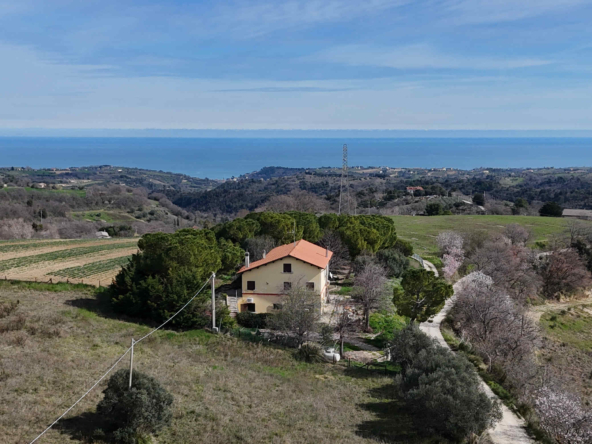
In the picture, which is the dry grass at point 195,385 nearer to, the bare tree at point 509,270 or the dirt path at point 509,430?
the dirt path at point 509,430

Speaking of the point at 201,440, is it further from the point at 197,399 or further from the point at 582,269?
the point at 582,269

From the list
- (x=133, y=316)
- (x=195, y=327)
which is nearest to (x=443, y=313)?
(x=195, y=327)

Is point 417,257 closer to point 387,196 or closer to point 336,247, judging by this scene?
point 336,247

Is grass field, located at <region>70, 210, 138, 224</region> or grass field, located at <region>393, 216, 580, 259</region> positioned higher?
grass field, located at <region>393, 216, 580, 259</region>

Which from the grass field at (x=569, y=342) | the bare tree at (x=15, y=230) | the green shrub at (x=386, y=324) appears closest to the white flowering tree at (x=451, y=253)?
the grass field at (x=569, y=342)

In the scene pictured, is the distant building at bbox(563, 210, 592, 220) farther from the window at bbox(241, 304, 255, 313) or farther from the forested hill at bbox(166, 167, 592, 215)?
the window at bbox(241, 304, 255, 313)

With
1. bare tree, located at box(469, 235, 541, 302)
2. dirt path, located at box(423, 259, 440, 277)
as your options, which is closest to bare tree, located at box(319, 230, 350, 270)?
dirt path, located at box(423, 259, 440, 277)
